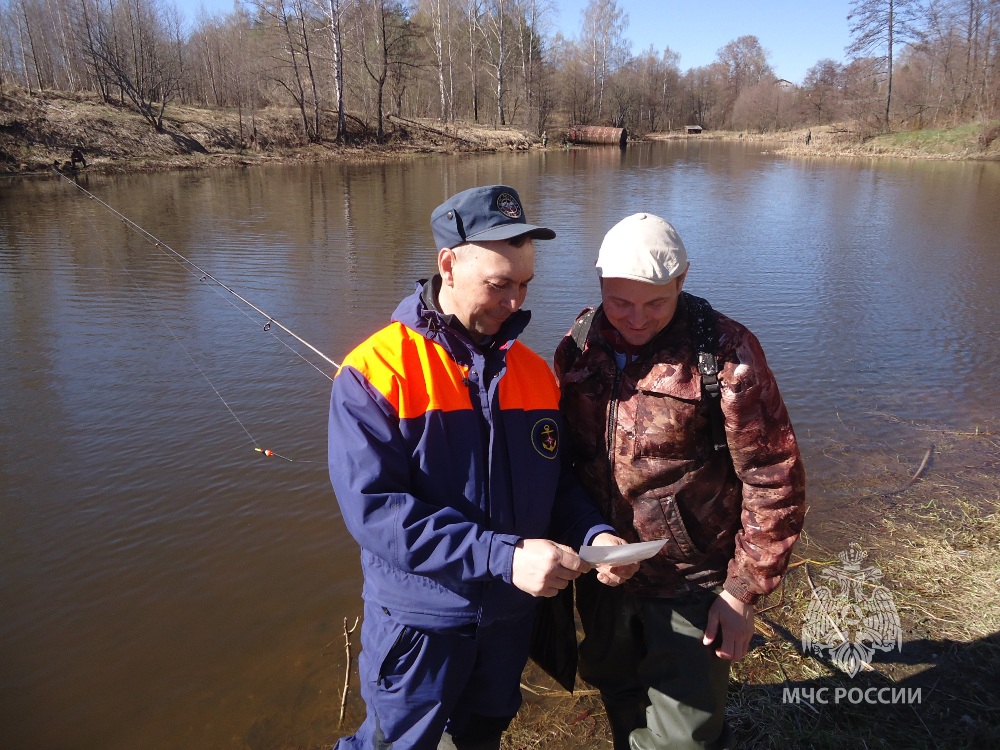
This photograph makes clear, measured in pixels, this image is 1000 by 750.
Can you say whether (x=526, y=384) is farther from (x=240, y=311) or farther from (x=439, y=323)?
(x=240, y=311)

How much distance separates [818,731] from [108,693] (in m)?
3.36

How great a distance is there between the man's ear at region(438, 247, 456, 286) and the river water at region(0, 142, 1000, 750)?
91.5 inches

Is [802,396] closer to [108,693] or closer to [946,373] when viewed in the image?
[946,373]

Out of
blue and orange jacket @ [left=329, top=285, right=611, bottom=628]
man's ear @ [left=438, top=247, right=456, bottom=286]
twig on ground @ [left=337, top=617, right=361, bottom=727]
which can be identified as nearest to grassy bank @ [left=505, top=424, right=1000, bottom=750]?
twig on ground @ [left=337, top=617, right=361, bottom=727]

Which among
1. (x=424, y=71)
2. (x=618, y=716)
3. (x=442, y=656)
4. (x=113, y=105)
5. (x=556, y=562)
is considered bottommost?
(x=618, y=716)

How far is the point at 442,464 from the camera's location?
6.22ft

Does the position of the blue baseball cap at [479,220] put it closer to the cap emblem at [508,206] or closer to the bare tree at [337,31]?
the cap emblem at [508,206]

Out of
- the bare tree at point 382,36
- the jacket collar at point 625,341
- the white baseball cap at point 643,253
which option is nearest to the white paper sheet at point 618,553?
the jacket collar at point 625,341

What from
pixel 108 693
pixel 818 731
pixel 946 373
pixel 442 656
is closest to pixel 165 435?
pixel 108 693

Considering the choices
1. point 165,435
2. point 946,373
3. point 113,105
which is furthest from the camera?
point 113,105

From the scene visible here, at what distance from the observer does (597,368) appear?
87.4 inches

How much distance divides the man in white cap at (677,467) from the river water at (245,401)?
5.81 feet

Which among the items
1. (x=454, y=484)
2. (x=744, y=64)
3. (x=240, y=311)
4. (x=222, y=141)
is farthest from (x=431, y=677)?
(x=744, y=64)

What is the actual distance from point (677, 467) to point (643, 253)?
2.19 ft
